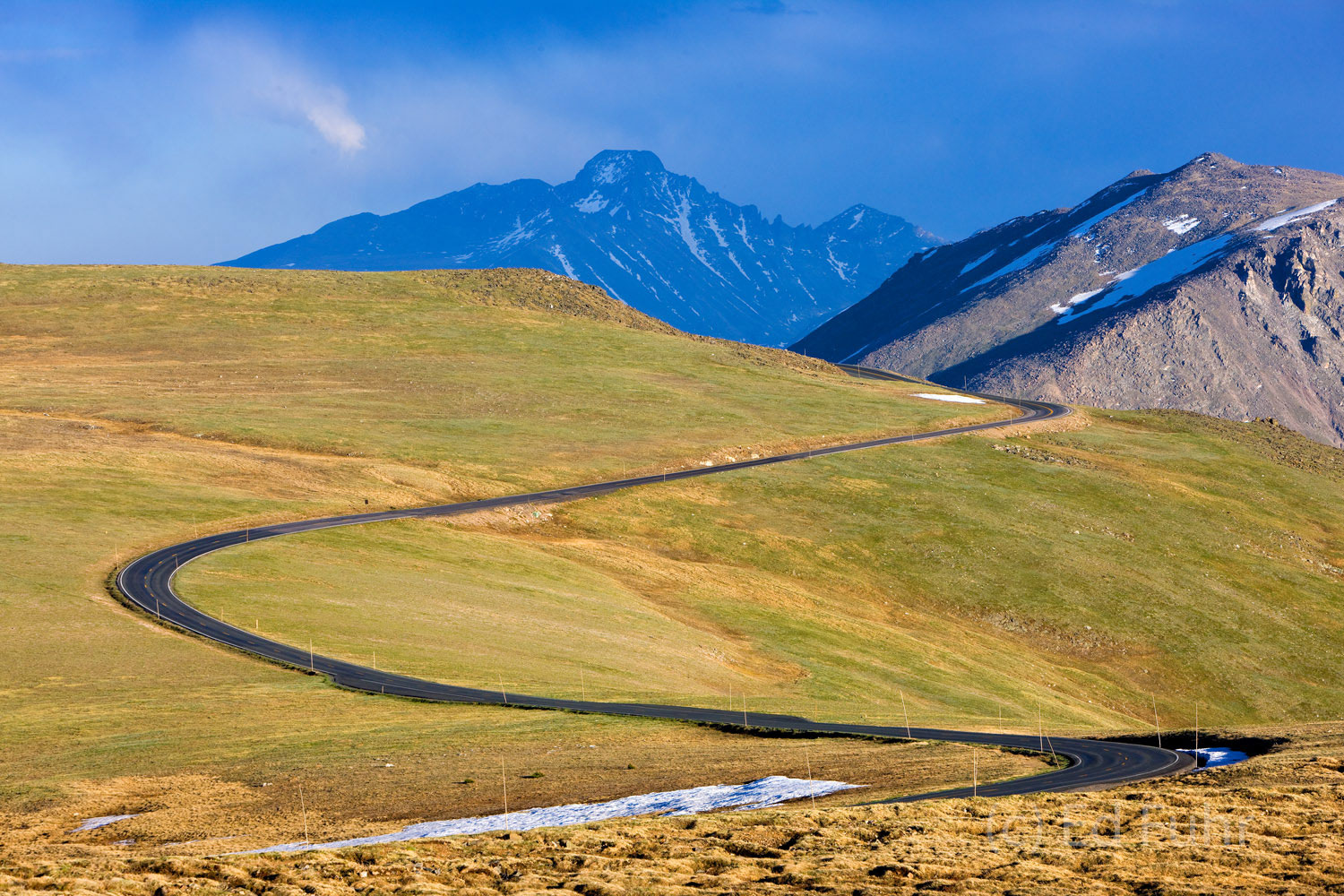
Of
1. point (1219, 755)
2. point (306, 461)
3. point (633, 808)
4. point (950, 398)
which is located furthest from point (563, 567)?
point (950, 398)

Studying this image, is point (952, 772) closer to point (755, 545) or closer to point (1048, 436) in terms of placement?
point (755, 545)

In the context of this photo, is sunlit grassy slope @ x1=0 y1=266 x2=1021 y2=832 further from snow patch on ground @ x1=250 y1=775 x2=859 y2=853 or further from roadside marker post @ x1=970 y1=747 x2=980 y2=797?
snow patch on ground @ x1=250 y1=775 x2=859 y2=853

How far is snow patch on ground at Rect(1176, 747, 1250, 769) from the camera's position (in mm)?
36781

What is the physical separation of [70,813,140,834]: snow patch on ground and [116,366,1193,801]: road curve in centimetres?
1721

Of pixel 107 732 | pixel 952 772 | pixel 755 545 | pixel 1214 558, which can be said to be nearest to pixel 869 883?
pixel 952 772

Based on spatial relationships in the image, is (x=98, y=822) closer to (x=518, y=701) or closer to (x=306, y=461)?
(x=518, y=701)

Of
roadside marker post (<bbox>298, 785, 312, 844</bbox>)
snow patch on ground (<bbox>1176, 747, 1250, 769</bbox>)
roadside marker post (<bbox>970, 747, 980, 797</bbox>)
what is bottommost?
roadside marker post (<bbox>298, 785, 312, 844</bbox>)

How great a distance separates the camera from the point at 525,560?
254 feet

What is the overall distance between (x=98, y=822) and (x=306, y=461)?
2740 inches

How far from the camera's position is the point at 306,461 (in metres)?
98.1

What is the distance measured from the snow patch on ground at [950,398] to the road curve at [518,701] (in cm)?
9969

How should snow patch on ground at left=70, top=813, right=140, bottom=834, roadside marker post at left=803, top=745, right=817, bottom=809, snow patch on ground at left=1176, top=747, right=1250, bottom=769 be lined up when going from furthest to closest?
snow patch on ground at left=1176, top=747, right=1250, bottom=769 < roadside marker post at left=803, top=745, right=817, bottom=809 < snow patch on ground at left=70, top=813, right=140, bottom=834

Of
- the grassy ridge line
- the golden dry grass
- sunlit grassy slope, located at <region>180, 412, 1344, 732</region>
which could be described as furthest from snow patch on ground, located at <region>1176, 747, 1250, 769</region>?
the grassy ridge line

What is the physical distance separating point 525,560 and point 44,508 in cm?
3458
